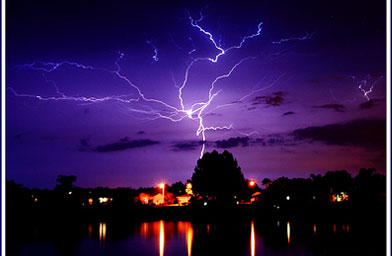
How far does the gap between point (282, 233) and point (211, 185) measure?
19.3 metres

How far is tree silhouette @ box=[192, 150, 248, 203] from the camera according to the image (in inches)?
1309

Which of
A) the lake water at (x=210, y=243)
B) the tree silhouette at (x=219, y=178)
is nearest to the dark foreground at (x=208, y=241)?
the lake water at (x=210, y=243)

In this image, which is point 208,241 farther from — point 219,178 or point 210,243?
point 219,178

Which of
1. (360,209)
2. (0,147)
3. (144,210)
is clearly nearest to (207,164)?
(144,210)

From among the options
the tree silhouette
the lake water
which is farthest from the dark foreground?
the tree silhouette

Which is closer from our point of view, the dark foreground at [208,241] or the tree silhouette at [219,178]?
the dark foreground at [208,241]

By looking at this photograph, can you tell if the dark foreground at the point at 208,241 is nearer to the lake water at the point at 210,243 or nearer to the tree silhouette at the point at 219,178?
the lake water at the point at 210,243

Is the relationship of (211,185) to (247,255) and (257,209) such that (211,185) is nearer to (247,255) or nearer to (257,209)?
(257,209)

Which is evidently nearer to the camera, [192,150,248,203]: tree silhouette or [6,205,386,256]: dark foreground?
[6,205,386,256]: dark foreground

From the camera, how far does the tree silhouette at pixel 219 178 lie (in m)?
33.2

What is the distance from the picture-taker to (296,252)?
Answer: 33.1 feet

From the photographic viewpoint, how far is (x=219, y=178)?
111ft

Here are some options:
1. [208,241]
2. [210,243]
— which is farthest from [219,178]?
[210,243]

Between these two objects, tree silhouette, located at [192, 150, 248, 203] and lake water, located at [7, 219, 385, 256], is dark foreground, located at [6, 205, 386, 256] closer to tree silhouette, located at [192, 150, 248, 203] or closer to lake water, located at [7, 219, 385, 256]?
lake water, located at [7, 219, 385, 256]
